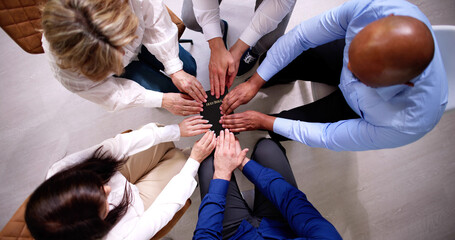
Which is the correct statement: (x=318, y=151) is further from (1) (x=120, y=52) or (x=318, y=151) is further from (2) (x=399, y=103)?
(1) (x=120, y=52)

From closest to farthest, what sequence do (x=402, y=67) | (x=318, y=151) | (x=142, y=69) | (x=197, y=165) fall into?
(x=402, y=67) → (x=197, y=165) → (x=142, y=69) → (x=318, y=151)

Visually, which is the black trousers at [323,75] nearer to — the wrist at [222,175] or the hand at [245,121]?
the hand at [245,121]

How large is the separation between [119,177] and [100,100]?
1.20 feet

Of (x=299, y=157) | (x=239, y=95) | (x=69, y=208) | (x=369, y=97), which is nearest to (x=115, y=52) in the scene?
(x=69, y=208)

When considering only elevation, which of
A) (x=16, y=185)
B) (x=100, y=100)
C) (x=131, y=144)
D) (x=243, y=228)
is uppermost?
(x=100, y=100)

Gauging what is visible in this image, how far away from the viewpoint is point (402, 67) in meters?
0.54

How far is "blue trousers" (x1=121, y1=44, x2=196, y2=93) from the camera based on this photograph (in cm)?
116

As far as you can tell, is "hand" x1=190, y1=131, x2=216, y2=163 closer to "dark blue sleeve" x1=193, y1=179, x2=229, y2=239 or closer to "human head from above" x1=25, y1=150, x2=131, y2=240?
"dark blue sleeve" x1=193, y1=179, x2=229, y2=239

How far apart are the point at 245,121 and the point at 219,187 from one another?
38 cm

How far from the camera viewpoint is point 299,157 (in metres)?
1.39

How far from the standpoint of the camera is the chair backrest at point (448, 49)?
0.86 metres

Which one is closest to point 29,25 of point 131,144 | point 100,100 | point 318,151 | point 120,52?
point 100,100

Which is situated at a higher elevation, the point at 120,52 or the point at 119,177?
the point at 120,52

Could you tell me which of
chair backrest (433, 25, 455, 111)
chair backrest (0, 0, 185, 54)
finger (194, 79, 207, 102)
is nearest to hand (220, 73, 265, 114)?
finger (194, 79, 207, 102)
